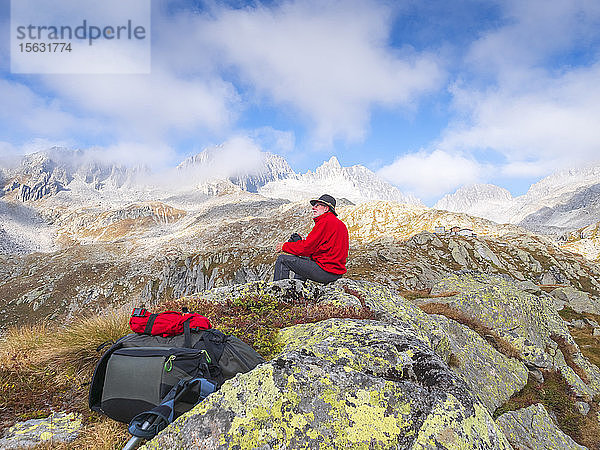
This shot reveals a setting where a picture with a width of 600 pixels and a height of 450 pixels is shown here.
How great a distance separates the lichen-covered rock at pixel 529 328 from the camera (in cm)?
1382

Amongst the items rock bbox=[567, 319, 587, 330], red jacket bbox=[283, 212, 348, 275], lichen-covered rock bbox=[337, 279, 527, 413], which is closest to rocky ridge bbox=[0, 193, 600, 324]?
rock bbox=[567, 319, 587, 330]

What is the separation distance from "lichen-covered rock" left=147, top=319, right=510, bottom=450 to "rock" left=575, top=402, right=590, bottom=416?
11.4 meters

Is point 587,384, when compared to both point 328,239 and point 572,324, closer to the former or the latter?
point 328,239

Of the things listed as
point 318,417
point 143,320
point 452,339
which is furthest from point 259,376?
point 452,339

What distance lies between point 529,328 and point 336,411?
15223 mm

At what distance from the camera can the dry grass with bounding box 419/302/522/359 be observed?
13375 mm

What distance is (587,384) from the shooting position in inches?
578

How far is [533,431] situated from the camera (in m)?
9.95

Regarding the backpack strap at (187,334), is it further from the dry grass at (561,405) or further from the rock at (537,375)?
→ the rock at (537,375)

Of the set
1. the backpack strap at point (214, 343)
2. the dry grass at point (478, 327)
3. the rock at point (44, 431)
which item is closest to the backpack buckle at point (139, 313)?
the backpack strap at point (214, 343)

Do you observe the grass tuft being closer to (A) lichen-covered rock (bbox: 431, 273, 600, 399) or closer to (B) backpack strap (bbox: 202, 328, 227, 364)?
(A) lichen-covered rock (bbox: 431, 273, 600, 399)

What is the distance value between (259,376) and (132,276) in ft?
433

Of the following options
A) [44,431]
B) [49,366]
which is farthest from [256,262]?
[44,431]

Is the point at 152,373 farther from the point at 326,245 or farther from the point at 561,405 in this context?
the point at 561,405
